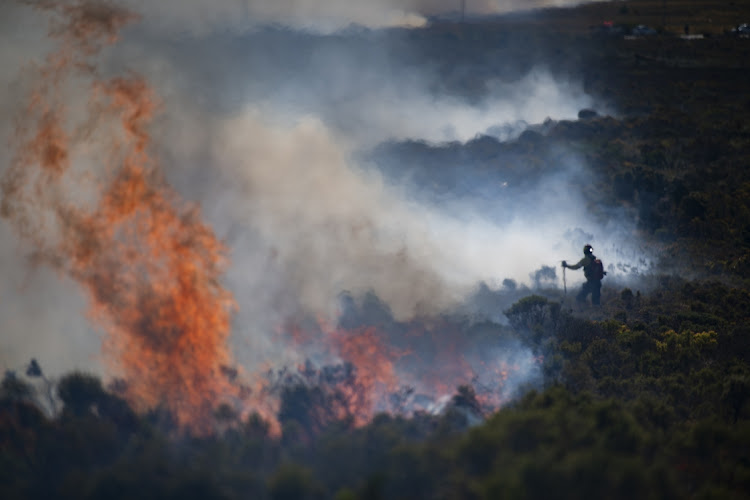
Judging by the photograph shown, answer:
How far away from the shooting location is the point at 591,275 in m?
22.4

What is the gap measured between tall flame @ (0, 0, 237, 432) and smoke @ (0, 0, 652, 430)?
0.04 metres

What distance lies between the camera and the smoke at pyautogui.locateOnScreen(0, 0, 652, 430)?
53.4ft

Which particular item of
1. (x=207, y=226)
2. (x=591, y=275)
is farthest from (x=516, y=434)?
(x=591, y=275)

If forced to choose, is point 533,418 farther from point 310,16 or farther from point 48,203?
point 310,16

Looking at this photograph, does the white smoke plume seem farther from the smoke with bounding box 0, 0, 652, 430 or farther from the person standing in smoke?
the person standing in smoke

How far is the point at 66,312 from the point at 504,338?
1021cm

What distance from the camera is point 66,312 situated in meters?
17.0

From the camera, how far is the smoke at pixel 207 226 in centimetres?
1627

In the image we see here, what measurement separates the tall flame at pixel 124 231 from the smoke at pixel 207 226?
41mm

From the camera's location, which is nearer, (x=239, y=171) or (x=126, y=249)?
(x=126, y=249)

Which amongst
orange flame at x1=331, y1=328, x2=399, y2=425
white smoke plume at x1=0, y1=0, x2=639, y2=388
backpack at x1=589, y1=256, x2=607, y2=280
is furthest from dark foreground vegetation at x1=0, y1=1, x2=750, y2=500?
white smoke plume at x1=0, y1=0, x2=639, y2=388

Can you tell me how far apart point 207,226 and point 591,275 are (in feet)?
37.4

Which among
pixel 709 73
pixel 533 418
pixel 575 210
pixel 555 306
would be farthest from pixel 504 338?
pixel 709 73

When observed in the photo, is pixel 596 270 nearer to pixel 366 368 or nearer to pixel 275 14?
pixel 366 368
